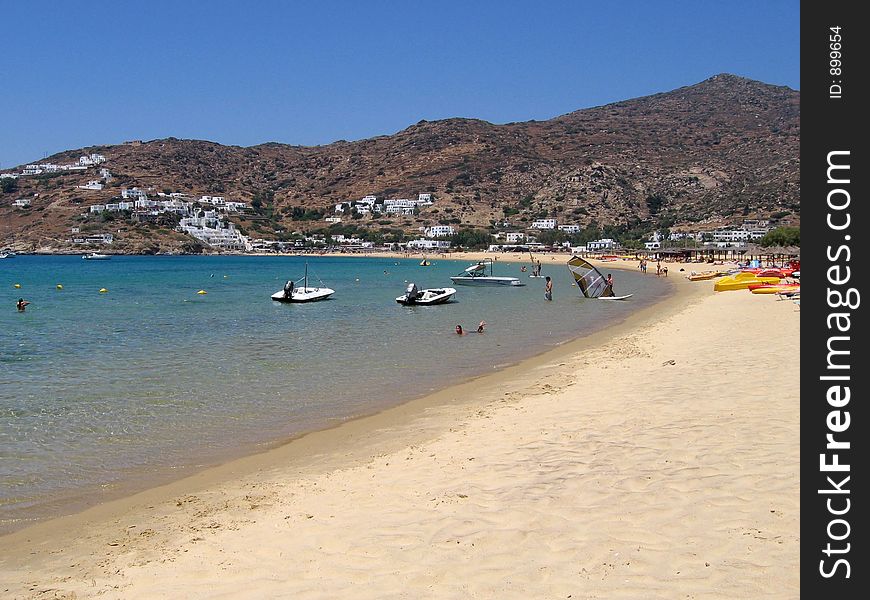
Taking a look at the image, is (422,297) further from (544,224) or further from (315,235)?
(315,235)

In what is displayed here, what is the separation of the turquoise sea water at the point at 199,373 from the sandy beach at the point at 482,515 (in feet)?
3.82

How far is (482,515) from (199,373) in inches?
482

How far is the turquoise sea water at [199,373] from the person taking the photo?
998cm

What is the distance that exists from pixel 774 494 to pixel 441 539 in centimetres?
307

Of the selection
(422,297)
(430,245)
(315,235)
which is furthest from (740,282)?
(315,235)

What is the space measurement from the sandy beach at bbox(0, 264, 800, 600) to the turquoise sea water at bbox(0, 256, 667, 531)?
Answer: 116cm

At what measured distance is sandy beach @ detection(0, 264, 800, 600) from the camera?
5.27 m

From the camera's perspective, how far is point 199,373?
56.5 feet

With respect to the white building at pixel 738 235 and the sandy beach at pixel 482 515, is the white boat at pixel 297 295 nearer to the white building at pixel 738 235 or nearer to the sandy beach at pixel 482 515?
the sandy beach at pixel 482 515

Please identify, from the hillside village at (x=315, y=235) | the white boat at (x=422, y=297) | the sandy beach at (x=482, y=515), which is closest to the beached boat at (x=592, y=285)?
the white boat at (x=422, y=297)
